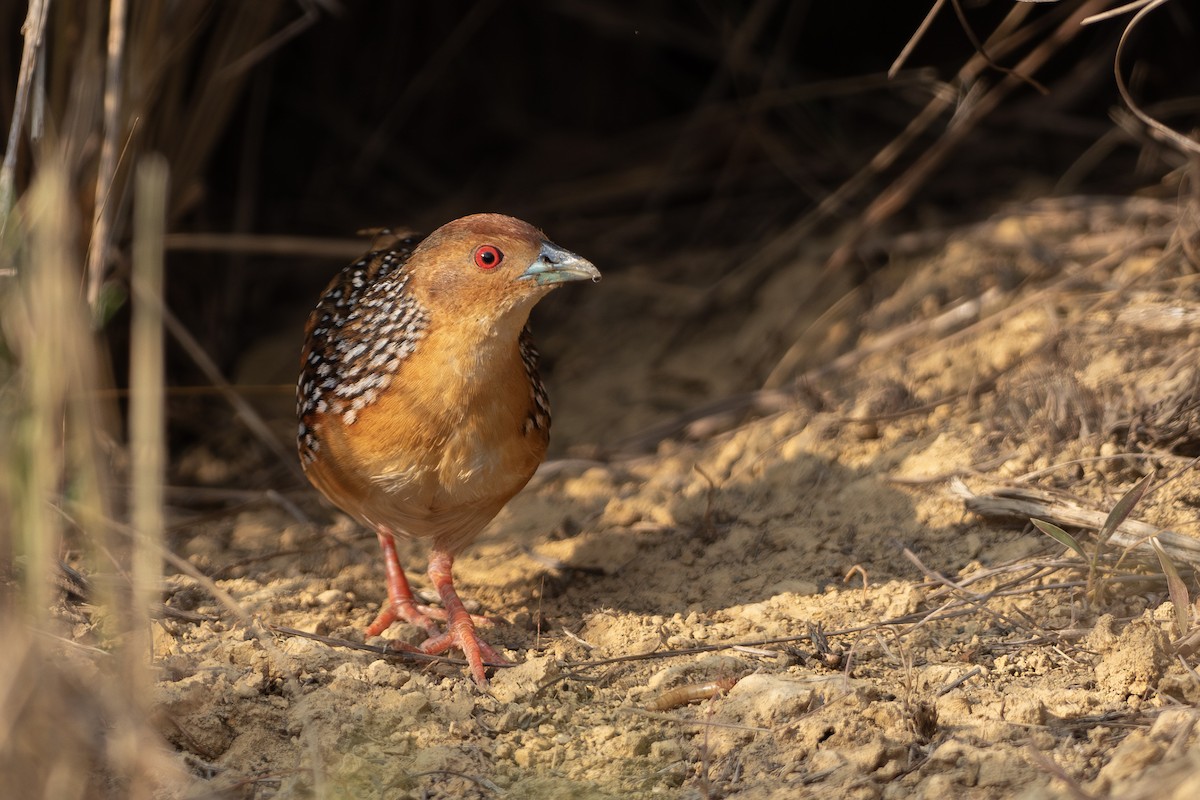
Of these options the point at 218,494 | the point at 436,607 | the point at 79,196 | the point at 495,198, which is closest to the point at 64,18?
the point at 79,196

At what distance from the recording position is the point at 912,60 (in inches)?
312

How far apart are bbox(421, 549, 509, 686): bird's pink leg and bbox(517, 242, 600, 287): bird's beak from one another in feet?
3.66

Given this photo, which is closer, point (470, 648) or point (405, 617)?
point (470, 648)

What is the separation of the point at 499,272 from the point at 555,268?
18cm

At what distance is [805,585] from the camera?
4.33 meters

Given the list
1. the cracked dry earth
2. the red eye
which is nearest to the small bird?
the red eye

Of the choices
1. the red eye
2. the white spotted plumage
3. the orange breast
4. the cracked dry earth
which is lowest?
the cracked dry earth

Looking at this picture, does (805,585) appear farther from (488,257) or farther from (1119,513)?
(488,257)

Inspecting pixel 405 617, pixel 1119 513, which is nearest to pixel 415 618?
pixel 405 617

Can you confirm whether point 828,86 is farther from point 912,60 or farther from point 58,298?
point 58,298

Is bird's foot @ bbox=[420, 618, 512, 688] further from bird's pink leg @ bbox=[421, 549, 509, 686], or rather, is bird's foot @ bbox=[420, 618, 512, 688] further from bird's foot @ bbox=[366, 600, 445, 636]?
bird's foot @ bbox=[366, 600, 445, 636]

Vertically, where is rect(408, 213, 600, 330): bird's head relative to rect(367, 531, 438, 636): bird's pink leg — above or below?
above

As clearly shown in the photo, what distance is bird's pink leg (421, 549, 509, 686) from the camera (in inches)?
155

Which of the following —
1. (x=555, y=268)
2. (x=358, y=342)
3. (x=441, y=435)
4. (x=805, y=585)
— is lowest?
(x=805, y=585)
